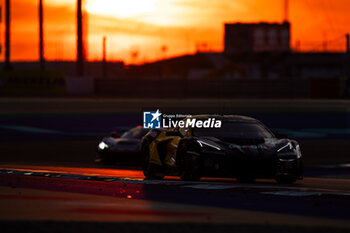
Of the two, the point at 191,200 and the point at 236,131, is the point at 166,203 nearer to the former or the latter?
the point at 191,200

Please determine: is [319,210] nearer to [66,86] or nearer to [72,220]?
[72,220]

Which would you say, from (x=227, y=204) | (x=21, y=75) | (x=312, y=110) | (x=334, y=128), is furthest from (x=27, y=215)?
(x=21, y=75)

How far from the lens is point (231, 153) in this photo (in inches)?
635

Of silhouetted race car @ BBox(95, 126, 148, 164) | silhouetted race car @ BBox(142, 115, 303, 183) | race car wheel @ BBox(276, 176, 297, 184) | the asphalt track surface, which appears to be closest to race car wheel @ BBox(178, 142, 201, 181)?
silhouetted race car @ BBox(142, 115, 303, 183)

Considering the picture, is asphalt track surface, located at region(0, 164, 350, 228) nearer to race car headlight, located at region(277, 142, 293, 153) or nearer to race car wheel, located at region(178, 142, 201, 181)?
race car wheel, located at region(178, 142, 201, 181)

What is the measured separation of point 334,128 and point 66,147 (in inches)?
663

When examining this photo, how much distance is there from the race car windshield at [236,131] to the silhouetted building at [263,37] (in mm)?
97352

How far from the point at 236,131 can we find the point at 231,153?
0.95m

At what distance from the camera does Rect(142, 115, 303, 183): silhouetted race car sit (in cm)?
1612

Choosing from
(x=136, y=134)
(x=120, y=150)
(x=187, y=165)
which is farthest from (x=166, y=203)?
(x=136, y=134)

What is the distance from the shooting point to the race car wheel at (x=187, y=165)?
16250mm

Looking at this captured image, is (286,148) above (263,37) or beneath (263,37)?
beneath

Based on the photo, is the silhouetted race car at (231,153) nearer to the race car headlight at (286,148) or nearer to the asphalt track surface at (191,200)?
the race car headlight at (286,148)

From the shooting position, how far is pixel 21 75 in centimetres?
6462
